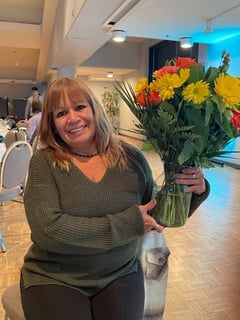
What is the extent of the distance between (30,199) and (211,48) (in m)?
7.31

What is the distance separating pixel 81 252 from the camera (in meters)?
1.13

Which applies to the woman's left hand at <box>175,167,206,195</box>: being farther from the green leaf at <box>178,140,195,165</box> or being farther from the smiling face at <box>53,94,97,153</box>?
the smiling face at <box>53,94,97,153</box>

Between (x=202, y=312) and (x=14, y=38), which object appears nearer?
(x=202, y=312)

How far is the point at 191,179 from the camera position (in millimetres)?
1088

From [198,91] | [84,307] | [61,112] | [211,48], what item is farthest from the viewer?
[211,48]

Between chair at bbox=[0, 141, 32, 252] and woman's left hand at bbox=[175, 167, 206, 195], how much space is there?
1.95 metres

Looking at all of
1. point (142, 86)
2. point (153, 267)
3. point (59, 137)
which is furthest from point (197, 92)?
point (153, 267)

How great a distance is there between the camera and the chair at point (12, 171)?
2.69m

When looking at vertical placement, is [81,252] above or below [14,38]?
below

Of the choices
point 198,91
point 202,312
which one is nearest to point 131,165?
point 198,91

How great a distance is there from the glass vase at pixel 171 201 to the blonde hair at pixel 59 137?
252mm

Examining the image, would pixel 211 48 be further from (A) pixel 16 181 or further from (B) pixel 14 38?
(A) pixel 16 181

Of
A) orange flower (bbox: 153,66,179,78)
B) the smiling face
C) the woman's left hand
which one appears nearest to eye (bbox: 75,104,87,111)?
the smiling face

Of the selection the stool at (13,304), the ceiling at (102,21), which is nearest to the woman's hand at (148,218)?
the stool at (13,304)
